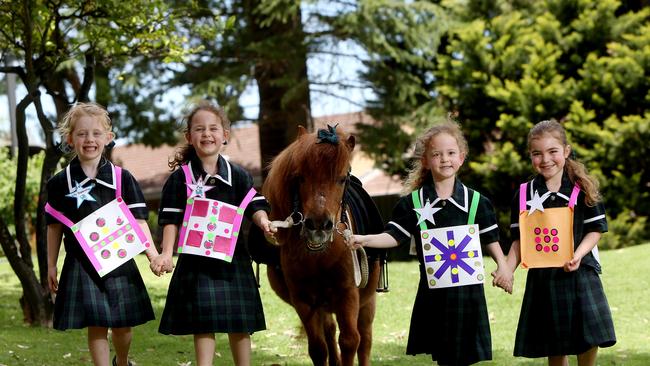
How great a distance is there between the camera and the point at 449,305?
177 inches

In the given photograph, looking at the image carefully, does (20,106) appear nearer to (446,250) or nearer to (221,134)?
(221,134)

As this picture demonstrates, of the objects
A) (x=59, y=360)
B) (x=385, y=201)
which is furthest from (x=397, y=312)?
(x=385, y=201)

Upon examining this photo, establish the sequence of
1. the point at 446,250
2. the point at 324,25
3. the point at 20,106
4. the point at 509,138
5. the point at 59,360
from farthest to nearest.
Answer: the point at 324,25 < the point at 509,138 < the point at 20,106 < the point at 59,360 < the point at 446,250

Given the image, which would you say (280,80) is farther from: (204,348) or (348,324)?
(204,348)

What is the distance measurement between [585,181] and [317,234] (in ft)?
5.17

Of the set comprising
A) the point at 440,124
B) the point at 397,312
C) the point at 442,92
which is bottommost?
the point at 397,312

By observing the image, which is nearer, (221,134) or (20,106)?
(221,134)

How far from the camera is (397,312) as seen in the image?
10289mm

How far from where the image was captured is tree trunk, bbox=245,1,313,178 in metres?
16.9

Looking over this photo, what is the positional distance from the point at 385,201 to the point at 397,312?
11.5 meters

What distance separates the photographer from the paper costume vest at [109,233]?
4691mm

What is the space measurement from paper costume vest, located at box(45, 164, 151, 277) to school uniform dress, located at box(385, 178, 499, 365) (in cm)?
150

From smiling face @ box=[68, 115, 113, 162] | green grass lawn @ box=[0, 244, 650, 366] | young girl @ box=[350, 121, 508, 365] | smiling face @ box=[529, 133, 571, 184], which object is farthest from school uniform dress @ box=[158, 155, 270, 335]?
green grass lawn @ box=[0, 244, 650, 366]

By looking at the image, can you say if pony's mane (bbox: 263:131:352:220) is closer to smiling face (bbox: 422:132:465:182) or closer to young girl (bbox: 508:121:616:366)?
smiling face (bbox: 422:132:465:182)
